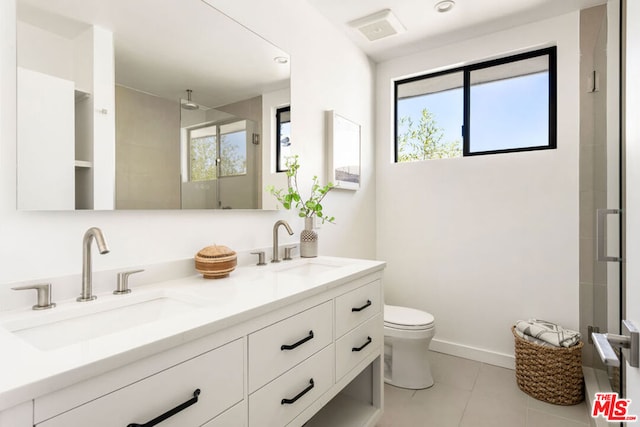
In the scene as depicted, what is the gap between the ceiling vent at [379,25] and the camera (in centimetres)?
228

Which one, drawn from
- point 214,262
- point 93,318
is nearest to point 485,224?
point 214,262

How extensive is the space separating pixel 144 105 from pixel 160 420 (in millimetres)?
1105

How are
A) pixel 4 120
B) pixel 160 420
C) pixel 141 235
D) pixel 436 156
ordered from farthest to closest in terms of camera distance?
pixel 436 156 → pixel 141 235 → pixel 4 120 → pixel 160 420

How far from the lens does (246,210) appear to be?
176 centimetres

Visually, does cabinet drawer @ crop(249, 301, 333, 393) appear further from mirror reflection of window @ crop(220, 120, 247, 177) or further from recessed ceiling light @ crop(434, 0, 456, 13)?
recessed ceiling light @ crop(434, 0, 456, 13)

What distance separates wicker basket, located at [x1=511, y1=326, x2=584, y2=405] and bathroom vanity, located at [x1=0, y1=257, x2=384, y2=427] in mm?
1216

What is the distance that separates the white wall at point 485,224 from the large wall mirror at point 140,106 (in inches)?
59.7

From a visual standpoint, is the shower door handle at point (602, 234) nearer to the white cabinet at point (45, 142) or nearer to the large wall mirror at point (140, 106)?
the large wall mirror at point (140, 106)

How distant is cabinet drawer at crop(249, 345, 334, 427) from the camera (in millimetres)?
991

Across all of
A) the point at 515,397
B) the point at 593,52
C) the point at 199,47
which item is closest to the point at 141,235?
the point at 199,47

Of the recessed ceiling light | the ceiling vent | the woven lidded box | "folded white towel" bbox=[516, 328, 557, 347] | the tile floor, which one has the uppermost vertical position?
the recessed ceiling light

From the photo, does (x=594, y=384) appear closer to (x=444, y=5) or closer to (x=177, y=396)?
(x=177, y=396)

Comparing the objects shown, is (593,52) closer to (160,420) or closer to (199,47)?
(199,47)

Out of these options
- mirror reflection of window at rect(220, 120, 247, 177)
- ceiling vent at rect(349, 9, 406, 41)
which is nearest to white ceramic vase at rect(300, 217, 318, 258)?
mirror reflection of window at rect(220, 120, 247, 177)
